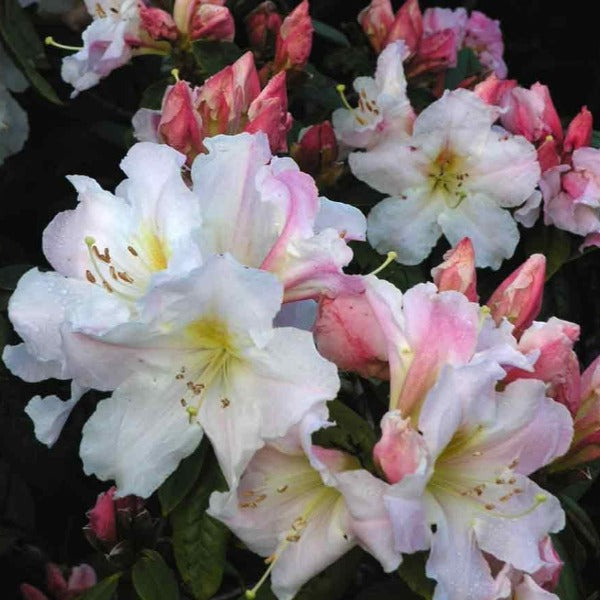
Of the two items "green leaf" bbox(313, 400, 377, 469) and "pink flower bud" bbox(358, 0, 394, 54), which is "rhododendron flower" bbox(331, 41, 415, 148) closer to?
"pink flower bud" bbox(358, 0, 394, 54)

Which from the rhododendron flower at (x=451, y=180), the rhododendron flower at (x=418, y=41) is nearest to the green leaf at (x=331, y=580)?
the rhododendron flower at (x=451, y=180)

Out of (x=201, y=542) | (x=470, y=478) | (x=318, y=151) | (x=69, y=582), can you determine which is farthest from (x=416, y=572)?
(x=69, y=582)

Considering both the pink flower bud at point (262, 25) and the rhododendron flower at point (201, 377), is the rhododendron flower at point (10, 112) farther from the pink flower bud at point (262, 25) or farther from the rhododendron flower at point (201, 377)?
the rhododendron flower at point (201, 377)

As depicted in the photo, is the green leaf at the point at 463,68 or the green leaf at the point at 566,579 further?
the green leaf at the point at 463,68

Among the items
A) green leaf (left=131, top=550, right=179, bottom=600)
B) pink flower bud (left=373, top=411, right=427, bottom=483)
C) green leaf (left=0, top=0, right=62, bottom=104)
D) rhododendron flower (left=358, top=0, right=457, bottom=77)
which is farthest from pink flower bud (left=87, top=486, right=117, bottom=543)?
rhododendron flower (left=358, top=0, right=457, bottom=77)

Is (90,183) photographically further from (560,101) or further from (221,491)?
(560,101)

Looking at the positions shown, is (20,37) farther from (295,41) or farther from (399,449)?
(399,449)
